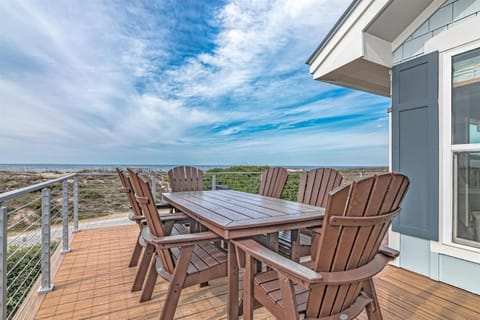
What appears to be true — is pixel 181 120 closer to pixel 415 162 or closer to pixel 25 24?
pixel 25 24

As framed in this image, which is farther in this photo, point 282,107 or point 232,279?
point 282,107

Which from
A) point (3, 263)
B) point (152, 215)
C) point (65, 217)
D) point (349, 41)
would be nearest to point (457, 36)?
point (349, 41)

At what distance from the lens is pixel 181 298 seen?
208cm

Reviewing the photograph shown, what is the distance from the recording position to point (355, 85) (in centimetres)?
382

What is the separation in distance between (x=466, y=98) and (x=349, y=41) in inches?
53.6

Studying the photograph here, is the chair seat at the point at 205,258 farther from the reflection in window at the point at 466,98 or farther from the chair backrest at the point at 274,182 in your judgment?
the reflection in window at the point at 466,98

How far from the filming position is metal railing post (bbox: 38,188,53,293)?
219 cm

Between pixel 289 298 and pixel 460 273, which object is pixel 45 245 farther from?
pixel 460 273

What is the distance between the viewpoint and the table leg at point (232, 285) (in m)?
1.63

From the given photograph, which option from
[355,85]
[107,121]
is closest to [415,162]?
[355,85]

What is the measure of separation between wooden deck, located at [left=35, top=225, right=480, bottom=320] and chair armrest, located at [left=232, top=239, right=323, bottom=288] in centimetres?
87

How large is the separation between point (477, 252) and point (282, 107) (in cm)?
1335

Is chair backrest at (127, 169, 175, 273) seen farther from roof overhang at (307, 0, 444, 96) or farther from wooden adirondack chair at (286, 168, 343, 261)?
roof overhang at (307, 0, 444, 96)

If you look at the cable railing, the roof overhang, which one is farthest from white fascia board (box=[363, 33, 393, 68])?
the cable railing
